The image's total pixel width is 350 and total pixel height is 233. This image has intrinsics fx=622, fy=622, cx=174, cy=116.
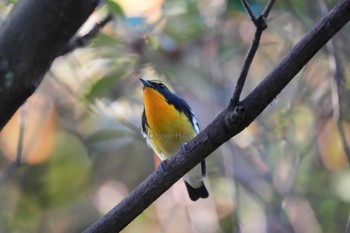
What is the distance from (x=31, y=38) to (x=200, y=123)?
3158mm

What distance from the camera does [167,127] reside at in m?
3.45

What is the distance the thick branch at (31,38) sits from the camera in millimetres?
967

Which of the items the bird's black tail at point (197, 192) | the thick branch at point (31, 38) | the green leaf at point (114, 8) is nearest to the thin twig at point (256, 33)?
the thick branch at point (31, 38)

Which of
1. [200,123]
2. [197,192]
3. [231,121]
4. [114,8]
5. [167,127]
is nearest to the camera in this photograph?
[231,121]

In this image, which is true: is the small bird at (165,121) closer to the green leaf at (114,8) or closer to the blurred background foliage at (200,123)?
the blurred background foliage at (200,123)

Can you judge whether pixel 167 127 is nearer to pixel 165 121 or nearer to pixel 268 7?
pixel 165 121

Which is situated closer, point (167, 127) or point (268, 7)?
point (268, 7)

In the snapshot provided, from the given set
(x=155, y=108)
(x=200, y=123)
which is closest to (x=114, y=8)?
(x=155, y=108)

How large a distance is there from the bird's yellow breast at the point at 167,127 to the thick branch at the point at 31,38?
2.45 metres

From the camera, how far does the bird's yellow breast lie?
11.3 ft

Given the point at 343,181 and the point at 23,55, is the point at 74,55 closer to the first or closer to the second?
the point at 343,181

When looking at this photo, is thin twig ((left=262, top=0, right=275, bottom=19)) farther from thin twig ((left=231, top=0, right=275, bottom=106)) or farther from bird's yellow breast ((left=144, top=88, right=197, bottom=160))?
bird's yellow breast ((left=144, top=88, right=197, bottom=160))

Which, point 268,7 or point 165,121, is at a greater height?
point 268,7

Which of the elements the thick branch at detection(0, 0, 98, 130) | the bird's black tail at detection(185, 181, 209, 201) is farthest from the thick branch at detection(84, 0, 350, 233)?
the bird's black tail at detection(185, 181, 209, 201)
